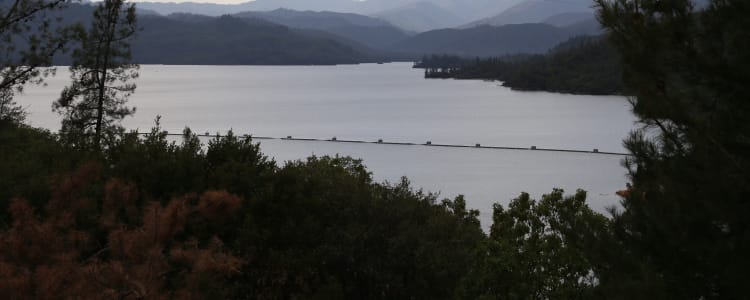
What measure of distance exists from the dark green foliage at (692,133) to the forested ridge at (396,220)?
0.02m

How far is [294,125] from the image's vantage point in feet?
261

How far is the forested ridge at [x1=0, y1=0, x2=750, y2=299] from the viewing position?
25.2 feet

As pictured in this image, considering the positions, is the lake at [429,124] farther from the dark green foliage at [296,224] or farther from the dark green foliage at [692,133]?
the dark green foliage at [692,133]

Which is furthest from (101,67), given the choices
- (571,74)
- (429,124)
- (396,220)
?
(571,74)

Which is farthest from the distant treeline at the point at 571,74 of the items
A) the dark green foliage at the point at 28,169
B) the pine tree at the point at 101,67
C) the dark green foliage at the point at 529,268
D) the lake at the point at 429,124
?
the dark green foliage at the point at 28,169

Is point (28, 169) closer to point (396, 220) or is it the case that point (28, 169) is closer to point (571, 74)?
point (396, 220)

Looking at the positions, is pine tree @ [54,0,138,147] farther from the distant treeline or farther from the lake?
the distant treeline

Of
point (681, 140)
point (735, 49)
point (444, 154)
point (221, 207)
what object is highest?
point (735, 49)

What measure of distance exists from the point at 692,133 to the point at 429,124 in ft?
242

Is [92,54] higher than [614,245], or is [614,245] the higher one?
[92,54]

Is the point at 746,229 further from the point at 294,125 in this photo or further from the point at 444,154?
the point at 294,125

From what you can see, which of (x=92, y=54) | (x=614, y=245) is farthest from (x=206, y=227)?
(x=92, y=54)

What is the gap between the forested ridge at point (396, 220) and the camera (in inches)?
303

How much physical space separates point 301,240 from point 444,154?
4861 cm
